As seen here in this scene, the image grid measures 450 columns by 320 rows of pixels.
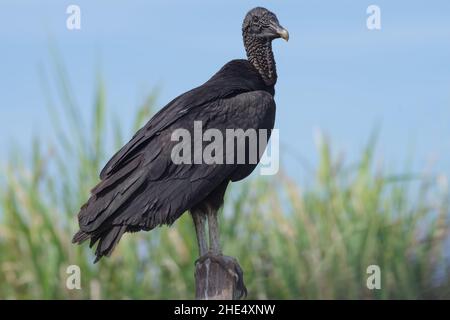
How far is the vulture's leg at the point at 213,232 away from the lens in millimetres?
5324

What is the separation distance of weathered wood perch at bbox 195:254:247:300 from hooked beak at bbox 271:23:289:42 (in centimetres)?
158

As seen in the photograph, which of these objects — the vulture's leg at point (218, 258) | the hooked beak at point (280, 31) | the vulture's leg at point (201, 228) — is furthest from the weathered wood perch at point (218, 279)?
the hooked beak at point (280, 31)

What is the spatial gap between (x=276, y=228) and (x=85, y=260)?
5.92 feet

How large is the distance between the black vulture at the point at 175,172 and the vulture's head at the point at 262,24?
0.04 ft

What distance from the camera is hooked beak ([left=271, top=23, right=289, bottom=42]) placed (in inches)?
225

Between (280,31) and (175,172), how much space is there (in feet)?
4.46

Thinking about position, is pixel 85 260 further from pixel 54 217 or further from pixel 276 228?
pixel 276 228

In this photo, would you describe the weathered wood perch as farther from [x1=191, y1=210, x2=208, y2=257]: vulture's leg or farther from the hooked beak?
the hooked beak

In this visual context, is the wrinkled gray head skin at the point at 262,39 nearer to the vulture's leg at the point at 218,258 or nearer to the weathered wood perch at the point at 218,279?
the vulture's leg at the point at 218,258

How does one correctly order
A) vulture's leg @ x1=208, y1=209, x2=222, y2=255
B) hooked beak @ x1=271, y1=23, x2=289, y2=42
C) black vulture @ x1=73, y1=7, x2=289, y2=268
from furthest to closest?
1. hooked beak @ x1=271, y1=23, x2=289, y2=42
2. vulture's leg @ x1=208, y1=209, x2=222, y2=255
3. black vulture @ x1=73, y1=7, x2=289, y2=268

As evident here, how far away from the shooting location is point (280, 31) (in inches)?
226

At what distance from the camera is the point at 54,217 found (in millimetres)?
7922

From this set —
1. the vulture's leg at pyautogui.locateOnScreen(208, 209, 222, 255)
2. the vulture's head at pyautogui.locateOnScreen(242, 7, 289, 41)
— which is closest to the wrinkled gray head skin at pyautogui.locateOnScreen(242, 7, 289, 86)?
the vulture's head at pyautogui.locateOnScreen(242, 7, 289, 41)
